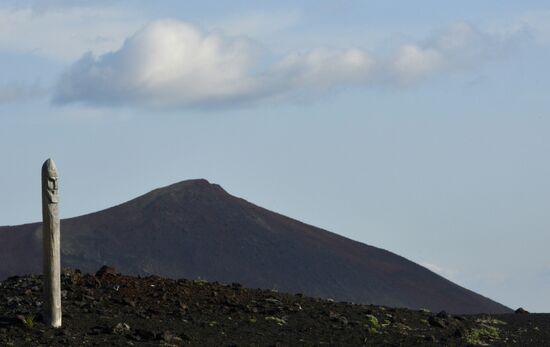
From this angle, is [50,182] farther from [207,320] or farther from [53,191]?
[207,320]

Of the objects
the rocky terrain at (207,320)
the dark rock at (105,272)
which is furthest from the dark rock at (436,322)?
the dark rock at (105,272)

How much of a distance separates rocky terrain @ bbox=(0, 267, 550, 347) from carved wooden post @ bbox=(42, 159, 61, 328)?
1.21 ft

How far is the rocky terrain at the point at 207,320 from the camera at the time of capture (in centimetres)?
2269

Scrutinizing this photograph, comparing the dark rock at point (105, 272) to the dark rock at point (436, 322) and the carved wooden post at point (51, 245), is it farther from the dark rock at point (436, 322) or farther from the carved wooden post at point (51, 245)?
the dark rock at point (436, 322)

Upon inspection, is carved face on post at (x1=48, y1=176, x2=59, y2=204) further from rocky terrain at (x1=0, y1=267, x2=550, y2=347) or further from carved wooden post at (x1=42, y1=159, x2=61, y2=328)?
rocky terrain at (x1=0, y1=267, x2=550, y2=347)

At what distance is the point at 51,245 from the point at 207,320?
3921 millimetres

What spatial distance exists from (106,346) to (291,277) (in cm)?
5836

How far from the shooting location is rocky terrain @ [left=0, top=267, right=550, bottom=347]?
74.4 feet

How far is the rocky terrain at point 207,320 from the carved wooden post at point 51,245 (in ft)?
1.21

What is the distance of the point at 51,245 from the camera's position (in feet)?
73.3

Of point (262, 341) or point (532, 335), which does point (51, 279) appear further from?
point (532, 335)

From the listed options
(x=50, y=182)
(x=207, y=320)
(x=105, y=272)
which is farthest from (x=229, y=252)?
(x=50, y=182)

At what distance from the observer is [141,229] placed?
82625 millimetres

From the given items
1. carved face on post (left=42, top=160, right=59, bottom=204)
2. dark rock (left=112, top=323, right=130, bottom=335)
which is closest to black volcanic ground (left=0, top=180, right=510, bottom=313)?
dark rock (left=112, top=323, right=130, bottom=335)
